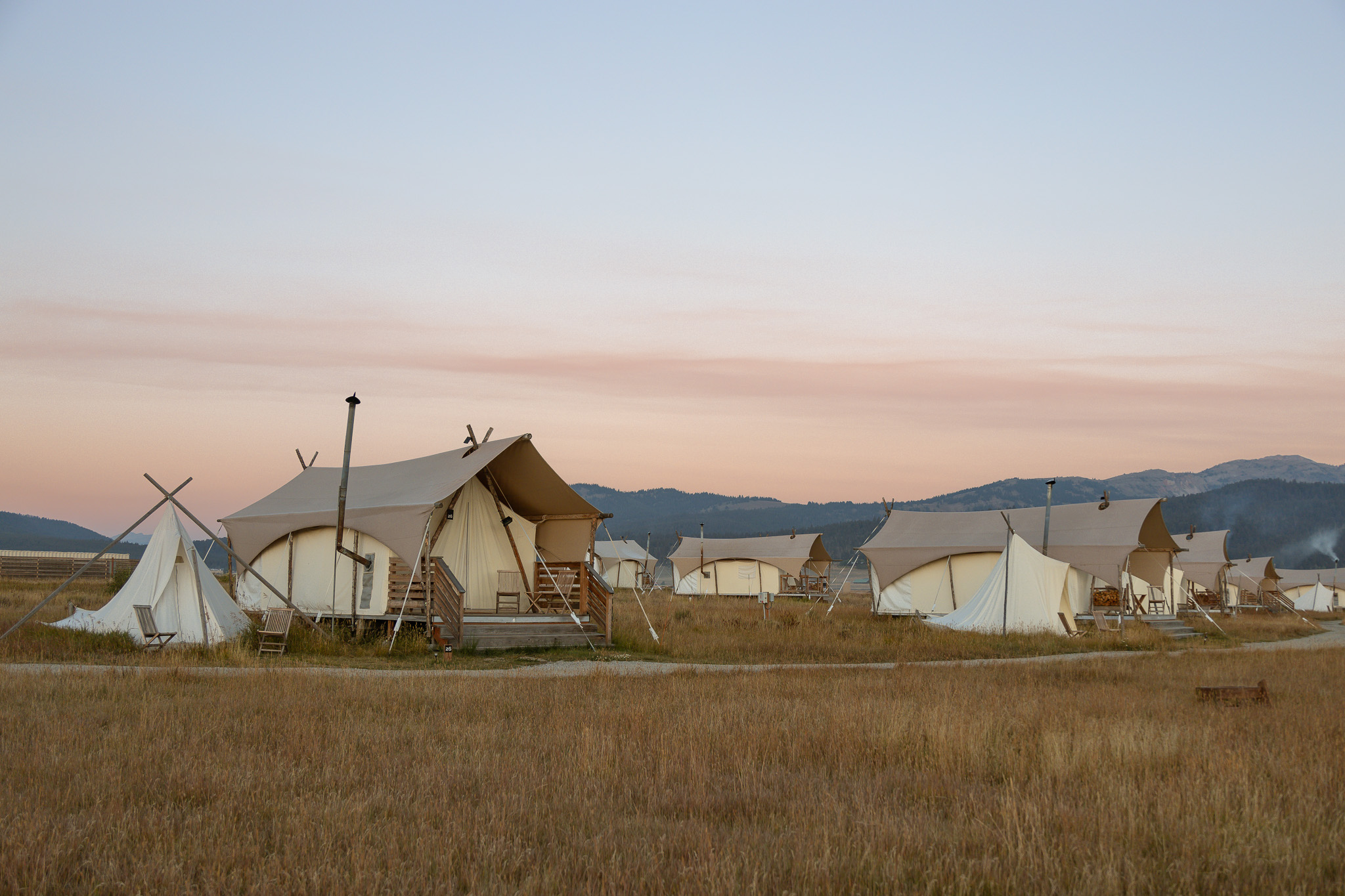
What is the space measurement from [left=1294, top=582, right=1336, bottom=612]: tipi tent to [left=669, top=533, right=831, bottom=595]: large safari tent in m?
30.7

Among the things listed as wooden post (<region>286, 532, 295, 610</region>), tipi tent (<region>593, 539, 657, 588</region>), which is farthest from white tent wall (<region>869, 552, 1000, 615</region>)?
tipi tent (<region>593, 539, 657, 588</region>)

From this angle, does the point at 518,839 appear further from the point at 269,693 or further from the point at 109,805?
the point at 269,693

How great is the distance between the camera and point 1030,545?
2761 cm

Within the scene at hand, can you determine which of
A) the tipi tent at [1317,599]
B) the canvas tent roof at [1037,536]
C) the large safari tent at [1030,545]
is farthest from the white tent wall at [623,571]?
the tipi tent at [1317,599]

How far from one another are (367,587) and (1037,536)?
21003mm

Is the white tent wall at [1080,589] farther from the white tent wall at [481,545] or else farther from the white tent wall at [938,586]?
the white tent wall at [481,545]

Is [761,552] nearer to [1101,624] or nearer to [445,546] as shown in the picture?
[1101,624]

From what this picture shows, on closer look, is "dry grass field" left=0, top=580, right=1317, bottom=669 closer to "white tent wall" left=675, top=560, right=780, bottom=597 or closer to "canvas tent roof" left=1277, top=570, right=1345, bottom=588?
"white tent wall" left=675, top=560, right=780, bottom=597

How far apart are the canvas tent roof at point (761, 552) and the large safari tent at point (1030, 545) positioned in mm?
20083

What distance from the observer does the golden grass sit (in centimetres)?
443

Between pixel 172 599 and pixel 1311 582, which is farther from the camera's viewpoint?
pixel 1311 582

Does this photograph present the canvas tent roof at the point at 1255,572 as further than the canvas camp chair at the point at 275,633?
Yes

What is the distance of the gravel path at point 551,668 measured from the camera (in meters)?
12.3

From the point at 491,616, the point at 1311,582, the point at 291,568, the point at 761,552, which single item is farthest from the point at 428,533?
the point at 1311,582
